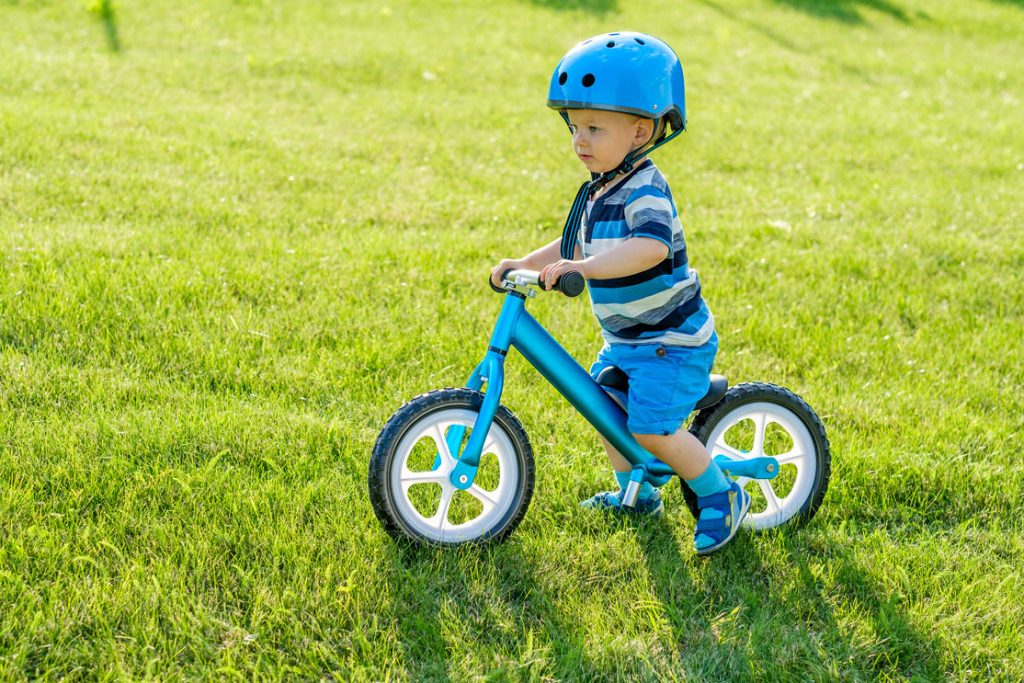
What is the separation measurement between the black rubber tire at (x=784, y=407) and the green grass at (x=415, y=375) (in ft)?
0.38

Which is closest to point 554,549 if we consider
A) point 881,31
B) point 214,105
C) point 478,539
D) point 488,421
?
point 478,539

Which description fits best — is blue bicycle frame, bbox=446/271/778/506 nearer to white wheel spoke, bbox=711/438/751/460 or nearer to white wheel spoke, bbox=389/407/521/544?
white wheel spoke, bbox=389/407/521/544

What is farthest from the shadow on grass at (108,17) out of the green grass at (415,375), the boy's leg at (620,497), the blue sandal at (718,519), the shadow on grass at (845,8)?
the shadow on grass at (845,8)

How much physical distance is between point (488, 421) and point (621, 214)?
0.78 metres

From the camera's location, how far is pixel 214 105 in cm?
900

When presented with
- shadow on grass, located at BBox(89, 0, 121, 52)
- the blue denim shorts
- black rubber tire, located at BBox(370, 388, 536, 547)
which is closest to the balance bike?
black rubber tire, located at BBox(370, 388, 536, 547)

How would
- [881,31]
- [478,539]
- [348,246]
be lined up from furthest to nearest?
[881,31] < [348,246] < [478,539]

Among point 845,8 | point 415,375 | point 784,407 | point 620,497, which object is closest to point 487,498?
point 620,497

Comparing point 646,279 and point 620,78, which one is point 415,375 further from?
point 620,78

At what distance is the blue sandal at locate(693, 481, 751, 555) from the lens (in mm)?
3529

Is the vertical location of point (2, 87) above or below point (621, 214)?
below

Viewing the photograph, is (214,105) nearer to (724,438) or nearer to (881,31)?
(724,438)

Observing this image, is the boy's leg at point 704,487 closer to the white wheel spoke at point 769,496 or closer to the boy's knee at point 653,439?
the boy's knee at point 653,439

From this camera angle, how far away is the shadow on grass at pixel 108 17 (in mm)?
11031
